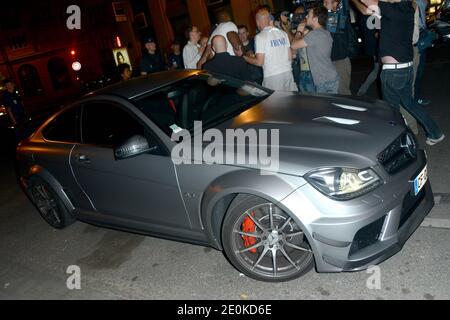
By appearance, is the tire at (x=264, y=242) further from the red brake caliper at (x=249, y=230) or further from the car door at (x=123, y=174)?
the car door at (x=123, y=174)

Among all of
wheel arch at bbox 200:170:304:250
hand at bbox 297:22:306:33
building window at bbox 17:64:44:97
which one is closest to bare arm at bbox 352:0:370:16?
hand at bbox 297:22:306:33

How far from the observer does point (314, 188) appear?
262 centimetres

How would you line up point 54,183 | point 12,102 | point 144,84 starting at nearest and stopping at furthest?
point 144,84, point 54,183, point 12,102

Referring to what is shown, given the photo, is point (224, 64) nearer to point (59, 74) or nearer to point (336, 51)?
point (336, 51)

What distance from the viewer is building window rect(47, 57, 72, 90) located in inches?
1161

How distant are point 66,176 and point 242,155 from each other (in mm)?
2208

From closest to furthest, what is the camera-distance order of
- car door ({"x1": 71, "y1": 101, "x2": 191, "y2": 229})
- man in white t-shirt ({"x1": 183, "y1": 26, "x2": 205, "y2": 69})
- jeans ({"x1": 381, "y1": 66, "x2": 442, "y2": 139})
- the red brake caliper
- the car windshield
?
the red brake caliper
car door ({"x1": 71, "y1": 101, "x2": 191, "y2": 229})
the car windshield
jeans ({"x1": 381, "y1": 66, "x2": 442, "y2": 139})
man in white t-shirt ({"x1": 183, "y1": 26, "x2": 205, "y2": 69})

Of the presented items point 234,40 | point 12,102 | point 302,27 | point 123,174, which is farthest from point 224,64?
point 12,102

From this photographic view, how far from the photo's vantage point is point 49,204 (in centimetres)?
476

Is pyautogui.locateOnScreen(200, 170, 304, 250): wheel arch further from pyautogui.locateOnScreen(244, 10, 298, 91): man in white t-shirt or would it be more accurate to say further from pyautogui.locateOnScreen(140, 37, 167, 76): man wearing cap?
pyautogui.locateOnScreen(140, 37, 167, 76): man wearing cap

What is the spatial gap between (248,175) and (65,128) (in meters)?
2.42

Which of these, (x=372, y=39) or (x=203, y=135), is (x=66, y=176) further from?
(x=372, y=39)

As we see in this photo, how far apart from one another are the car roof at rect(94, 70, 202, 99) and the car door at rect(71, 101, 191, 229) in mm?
164

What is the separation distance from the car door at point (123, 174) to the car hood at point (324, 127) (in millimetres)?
649
